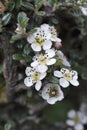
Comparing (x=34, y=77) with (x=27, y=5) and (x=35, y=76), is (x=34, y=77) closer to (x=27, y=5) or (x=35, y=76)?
(x=35, y=76)

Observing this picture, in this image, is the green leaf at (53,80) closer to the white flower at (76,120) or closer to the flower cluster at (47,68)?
the flower cluster at (47,68)

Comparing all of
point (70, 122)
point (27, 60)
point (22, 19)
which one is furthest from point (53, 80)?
point (70, 122)

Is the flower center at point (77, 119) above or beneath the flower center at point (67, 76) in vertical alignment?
beneath

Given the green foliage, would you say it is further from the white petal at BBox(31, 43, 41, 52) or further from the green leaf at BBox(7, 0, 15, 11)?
the white petal at BBox(31, 43, 41, 52)

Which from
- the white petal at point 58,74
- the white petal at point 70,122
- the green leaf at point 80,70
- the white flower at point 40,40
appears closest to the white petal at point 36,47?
the white flower at point 40,40

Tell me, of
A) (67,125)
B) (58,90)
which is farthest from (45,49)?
(67,125)

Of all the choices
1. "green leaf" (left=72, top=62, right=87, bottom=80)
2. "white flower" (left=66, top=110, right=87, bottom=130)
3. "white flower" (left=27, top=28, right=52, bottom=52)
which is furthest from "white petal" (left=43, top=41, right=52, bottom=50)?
"white flower" (left=66, top=110, right=87, bottom=130)
